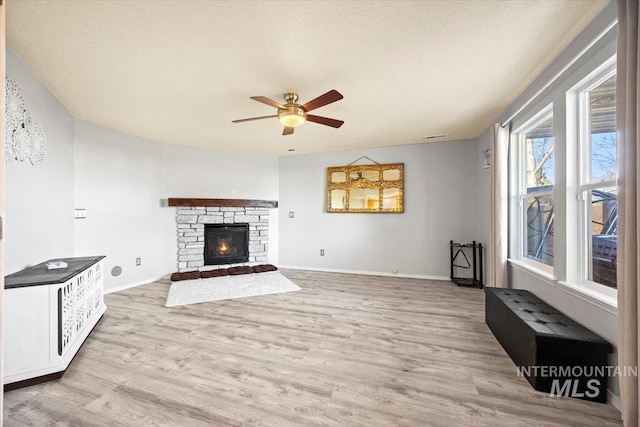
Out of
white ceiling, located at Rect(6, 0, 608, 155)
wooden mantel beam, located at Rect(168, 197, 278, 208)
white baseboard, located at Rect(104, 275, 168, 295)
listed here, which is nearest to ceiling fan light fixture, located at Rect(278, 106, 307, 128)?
white ceiling, located at Rect(6, 0, 608, 155)

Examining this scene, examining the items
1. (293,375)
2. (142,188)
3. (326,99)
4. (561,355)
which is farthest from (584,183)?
(142,188)

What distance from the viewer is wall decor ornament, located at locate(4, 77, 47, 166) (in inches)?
83.6

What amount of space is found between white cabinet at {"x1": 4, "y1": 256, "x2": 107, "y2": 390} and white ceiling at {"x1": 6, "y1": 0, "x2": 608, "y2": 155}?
1833 mm

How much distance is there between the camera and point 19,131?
227 centimetres

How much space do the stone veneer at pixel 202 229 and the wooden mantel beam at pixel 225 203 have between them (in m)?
0.13

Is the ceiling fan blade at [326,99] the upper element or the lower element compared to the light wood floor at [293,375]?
upper

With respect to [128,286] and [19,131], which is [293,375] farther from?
[128,286]

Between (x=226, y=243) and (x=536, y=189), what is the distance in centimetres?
513

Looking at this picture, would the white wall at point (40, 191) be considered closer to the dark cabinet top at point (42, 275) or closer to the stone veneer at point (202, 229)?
the dark cabinet top at point (42, 275)

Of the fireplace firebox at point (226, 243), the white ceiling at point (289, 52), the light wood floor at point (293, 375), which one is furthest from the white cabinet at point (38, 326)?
the fireplace firebox at point (226, 243)

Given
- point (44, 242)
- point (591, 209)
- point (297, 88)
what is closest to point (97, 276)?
point (44, 242)

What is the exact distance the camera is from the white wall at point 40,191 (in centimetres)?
218

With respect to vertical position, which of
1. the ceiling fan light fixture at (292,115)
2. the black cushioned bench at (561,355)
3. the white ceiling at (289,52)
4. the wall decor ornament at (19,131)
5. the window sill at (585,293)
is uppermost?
the white ceiling at (289,52)

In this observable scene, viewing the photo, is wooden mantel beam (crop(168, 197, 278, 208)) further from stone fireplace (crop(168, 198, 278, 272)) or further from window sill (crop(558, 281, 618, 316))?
window sill (crop(558, 281, 618, 316))
